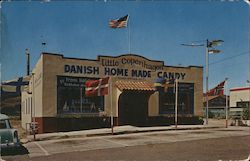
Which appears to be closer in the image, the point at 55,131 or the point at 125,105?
the point at 55,131

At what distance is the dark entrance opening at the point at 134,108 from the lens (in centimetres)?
2364

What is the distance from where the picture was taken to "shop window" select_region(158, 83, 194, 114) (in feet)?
83.1

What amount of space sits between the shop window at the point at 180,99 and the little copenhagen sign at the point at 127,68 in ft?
3.51

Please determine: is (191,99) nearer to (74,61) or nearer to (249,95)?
(74,61)

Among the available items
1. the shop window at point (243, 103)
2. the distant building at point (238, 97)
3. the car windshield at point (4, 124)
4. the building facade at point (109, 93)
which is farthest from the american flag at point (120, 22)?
the distant building at point (238, 97)

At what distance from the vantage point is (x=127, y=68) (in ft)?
80.2

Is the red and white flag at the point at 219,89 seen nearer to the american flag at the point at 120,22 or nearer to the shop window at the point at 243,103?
the american flag at the point at 120,22

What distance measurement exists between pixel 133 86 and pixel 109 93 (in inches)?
75.9

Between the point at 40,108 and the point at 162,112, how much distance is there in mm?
9816

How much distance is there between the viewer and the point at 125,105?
2391cm

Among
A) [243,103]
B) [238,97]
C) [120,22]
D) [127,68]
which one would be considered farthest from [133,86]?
[238,97]

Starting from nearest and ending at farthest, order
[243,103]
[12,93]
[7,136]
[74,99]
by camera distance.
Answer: [7,136]
[74,99]
[12,93]
[243,103]

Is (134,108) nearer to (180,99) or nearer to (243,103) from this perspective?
(180,99)

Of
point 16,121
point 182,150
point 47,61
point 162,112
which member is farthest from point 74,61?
point 16,121
